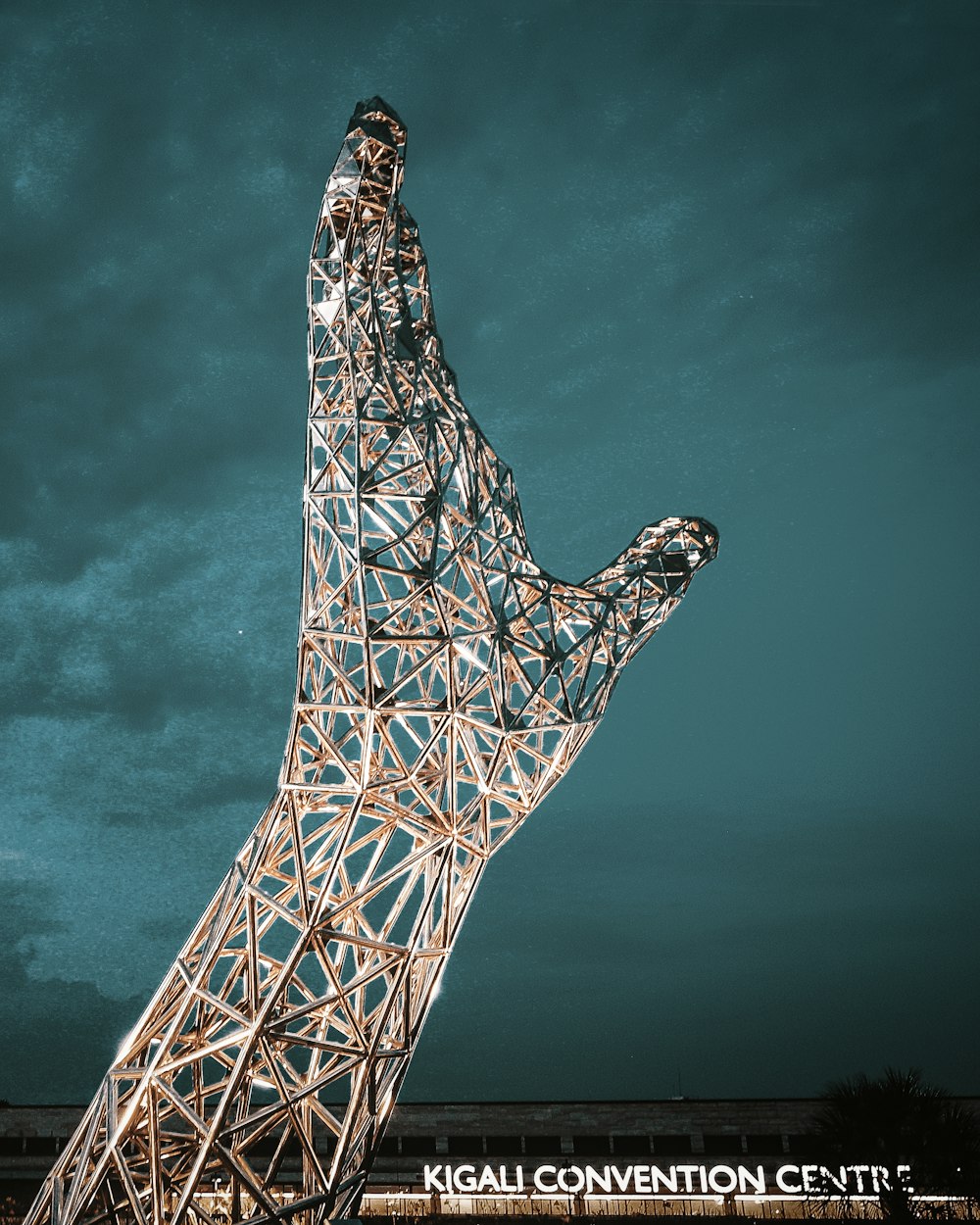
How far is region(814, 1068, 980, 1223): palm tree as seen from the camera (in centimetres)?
1652

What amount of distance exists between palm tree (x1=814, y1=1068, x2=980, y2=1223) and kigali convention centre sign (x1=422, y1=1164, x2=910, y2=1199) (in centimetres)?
1104

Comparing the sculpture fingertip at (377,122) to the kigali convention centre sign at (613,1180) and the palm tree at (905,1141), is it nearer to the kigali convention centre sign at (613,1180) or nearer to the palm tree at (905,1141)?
the palm tree at (905,1141)

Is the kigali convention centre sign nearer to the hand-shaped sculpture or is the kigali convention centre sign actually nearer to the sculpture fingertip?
the hand-shaped sculpture

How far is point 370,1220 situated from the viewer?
27641mm

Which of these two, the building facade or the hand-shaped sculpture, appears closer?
the hand-shaped sculpture

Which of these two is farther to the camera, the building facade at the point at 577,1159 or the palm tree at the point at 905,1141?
the building facade at the point at 577,1159

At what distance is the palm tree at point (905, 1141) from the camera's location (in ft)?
54.2

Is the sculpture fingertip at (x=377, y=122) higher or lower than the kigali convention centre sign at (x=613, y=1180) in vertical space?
higher

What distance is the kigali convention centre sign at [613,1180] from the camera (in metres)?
27.9

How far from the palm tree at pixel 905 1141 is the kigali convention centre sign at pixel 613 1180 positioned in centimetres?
1104

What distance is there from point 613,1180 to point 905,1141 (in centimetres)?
1368

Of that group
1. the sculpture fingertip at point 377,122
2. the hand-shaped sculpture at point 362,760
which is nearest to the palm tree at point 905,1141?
the hand-shaped sculpture at point 362,760

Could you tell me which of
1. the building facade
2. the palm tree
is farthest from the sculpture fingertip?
the building facade

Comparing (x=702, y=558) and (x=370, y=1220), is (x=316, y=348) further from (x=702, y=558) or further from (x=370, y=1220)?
(x=370, y=1220)
